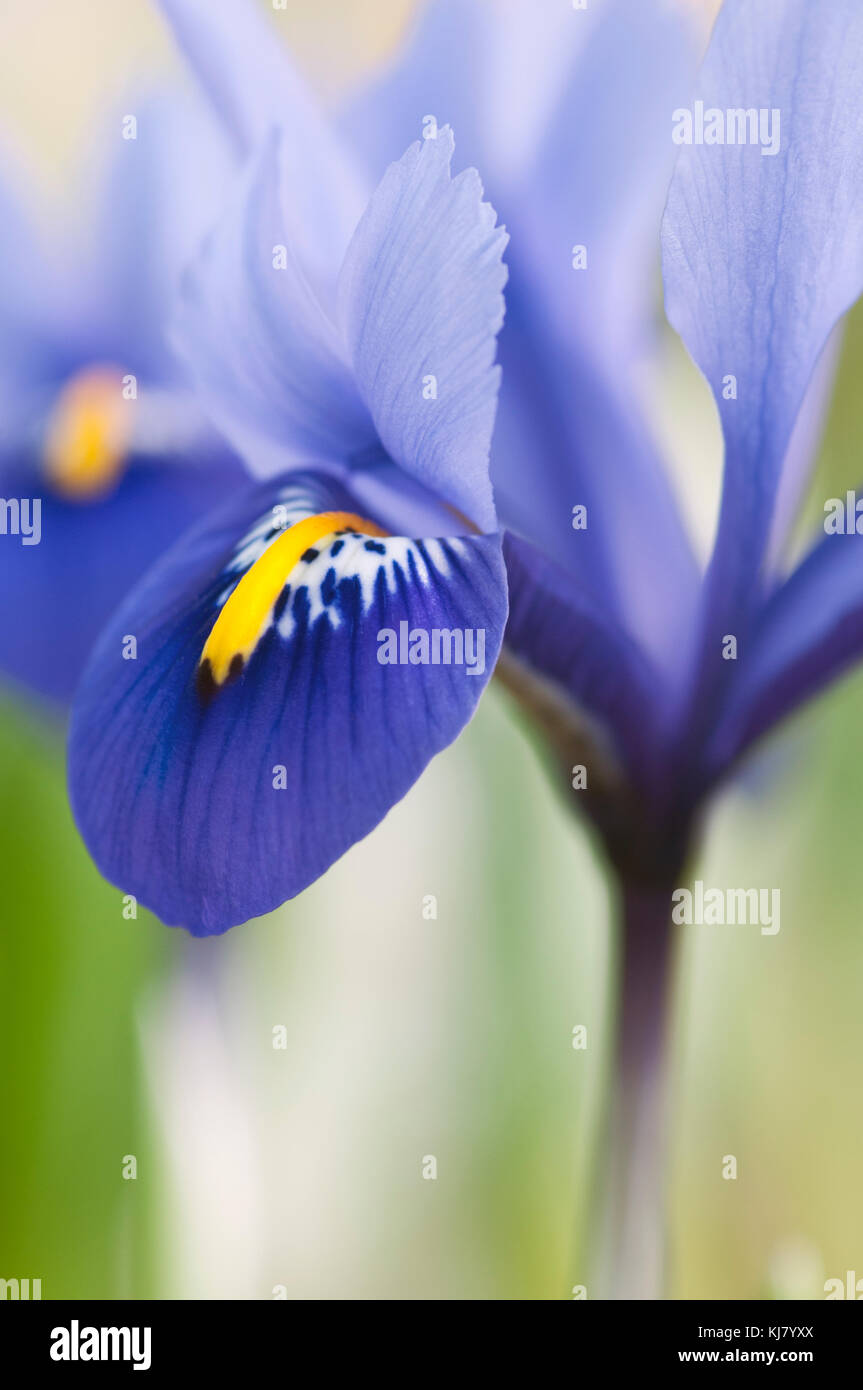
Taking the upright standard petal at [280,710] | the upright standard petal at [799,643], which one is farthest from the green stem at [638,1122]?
the upright standard petal at [280,710]

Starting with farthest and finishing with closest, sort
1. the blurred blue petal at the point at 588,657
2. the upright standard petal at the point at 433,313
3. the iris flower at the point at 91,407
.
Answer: the iris flower at the point at 91,407, the blurred blue petal at the point at 588,657, the upright standard petal at the point at 433,313

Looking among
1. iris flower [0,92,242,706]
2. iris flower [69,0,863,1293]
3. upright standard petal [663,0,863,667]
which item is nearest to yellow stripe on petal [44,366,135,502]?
iris flower [0,92,242,706]

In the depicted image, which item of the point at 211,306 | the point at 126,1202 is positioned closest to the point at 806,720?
the point at 211,306

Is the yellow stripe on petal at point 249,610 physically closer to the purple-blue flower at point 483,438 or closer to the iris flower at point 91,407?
the purple-blue flower at point 483,438

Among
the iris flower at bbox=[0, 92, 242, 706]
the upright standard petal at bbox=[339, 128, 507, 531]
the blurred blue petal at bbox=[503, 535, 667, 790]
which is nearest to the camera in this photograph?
the upright standard petal at bbox=[339, 128, 507, 531]

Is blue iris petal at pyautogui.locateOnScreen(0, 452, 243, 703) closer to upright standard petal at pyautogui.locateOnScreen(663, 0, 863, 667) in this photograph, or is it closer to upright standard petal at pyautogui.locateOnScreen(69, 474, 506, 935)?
upright standard petal at pyautogui.locateOnScreen(69, 474, 506, 935)

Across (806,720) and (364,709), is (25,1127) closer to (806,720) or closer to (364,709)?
(364,709)
